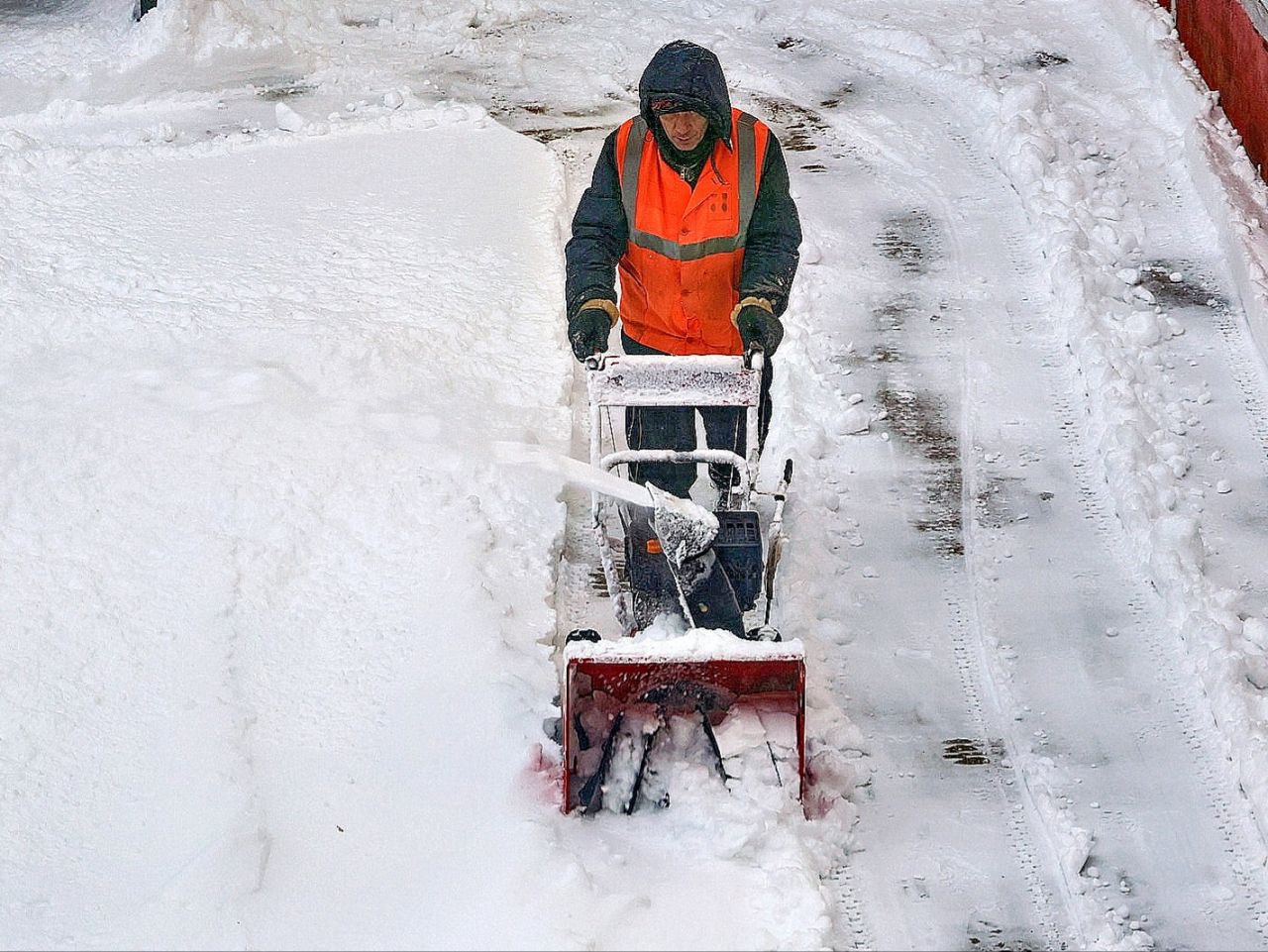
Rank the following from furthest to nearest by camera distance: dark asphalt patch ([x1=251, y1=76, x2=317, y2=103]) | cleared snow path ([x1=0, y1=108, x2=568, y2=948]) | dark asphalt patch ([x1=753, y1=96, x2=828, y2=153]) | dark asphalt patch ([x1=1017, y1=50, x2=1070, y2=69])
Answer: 1. dark asphalt patch ([x1=251, y1=76, x2=317, y2=103])
2. dark asphalt patch ([x1=1017, y1=50, x2=1070, y2=69])
3. dark asphalt patch ([x1=753, y1=96, x2=828, y2=153])
4. cleared snow path ([x1=0, y1=108, x2=568, y2=948])

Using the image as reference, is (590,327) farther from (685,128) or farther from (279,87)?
(279,87)

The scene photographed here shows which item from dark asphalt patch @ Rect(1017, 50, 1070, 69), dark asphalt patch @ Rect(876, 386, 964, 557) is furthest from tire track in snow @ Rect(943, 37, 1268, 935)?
dark asphalt patch @ Rect(1017, 50, 1070, 69)

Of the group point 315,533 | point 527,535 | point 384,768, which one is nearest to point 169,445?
point 315,533

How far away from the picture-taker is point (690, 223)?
4.64m

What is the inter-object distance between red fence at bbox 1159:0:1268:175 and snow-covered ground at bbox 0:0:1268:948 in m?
0.17

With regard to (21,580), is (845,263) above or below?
above

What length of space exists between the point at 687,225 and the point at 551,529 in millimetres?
1428

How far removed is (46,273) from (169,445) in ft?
6.06

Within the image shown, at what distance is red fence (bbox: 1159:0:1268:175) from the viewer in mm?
7668

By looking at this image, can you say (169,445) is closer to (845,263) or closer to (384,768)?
(384,768)

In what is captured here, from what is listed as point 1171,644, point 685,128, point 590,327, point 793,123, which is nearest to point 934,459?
point 1171,644

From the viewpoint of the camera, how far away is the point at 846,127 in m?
8.81

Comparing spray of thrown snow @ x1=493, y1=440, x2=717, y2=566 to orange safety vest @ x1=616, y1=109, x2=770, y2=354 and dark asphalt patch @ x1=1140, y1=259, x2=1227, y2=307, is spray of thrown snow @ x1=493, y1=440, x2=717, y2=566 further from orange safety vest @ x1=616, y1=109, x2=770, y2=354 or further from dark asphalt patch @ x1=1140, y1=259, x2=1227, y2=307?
dark asphalt patch @ x1=1140, y1=259, x2=1227, y2=307

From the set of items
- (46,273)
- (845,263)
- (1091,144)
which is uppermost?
(1091,144)
